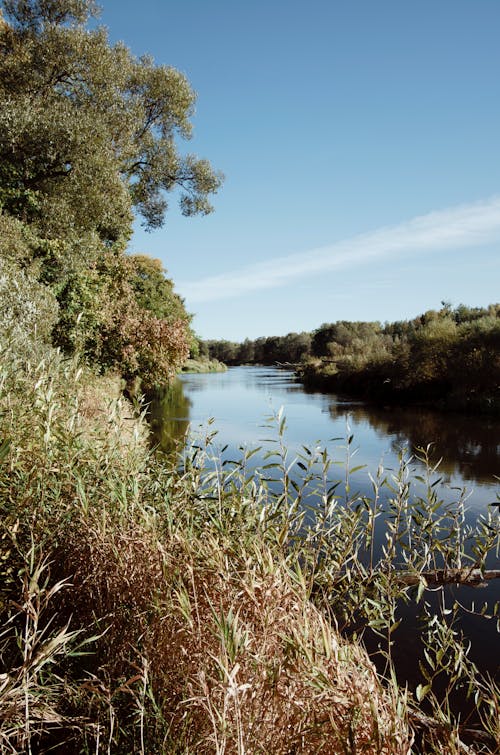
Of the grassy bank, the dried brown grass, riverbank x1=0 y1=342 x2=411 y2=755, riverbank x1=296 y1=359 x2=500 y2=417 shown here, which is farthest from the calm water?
the grassy bank

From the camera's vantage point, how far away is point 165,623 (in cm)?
238

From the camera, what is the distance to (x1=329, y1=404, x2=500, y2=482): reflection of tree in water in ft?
36.0

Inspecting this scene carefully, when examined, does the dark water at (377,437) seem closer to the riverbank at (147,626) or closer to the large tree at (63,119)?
the riverbank at (147,626)

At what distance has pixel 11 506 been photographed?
2.92 m

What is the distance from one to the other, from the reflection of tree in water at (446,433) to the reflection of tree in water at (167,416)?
5583 mm

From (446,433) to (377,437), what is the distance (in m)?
2.13

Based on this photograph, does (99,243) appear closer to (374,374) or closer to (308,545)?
(308,545)

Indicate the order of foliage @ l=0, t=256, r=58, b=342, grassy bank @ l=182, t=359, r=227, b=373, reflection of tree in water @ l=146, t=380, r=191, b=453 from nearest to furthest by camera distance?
foliage @ l=0, t=256, r=58, b=342
reflection of tree in water @ l=146, t=380, r=191, b=453
grassy bank @ l=182, t=359, r=227, b=373

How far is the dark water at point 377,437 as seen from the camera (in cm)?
482

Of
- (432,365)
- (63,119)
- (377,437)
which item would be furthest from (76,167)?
(432,365)

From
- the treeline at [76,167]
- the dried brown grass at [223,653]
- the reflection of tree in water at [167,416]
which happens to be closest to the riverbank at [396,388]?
the reflection of tree in water at [167,416]

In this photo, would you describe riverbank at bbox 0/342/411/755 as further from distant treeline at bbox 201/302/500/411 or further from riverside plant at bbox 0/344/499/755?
distant treeline at bbox 201/302/500/411

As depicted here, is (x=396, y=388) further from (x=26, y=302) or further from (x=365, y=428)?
(x=26, y=302)

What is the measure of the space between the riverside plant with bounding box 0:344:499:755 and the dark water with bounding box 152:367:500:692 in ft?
2.46
